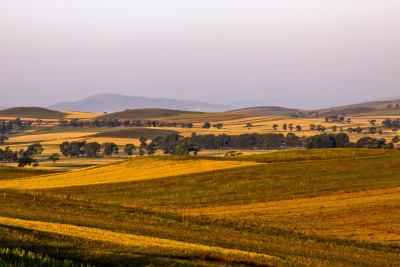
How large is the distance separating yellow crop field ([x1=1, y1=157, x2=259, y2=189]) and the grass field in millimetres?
326

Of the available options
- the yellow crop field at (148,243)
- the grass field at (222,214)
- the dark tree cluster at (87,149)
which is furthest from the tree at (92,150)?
the yellow crop field at (148,243)

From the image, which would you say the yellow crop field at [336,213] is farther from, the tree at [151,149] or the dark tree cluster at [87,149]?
the dark tree cluster at [87,149]

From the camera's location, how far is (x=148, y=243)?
2091 cm

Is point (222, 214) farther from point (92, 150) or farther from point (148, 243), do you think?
point (92, 150)

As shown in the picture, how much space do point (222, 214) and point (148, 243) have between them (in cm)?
1994

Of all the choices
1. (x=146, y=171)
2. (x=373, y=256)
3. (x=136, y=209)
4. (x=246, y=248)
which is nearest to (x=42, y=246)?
(x=246, y=248)

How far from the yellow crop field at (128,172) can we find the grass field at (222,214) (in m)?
0.33

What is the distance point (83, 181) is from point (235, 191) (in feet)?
83.9

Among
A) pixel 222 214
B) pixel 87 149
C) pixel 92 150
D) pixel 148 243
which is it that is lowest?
pixel 92 150

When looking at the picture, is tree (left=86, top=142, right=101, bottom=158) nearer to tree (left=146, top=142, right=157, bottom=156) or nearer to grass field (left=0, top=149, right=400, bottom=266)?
tree (left=146, top=142, right=157, bottom=156)

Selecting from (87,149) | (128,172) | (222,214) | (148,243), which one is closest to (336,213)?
(222,214)

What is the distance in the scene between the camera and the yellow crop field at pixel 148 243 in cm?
1833

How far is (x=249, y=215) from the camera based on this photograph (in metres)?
39.6

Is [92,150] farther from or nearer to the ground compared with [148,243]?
nearer to the ground
